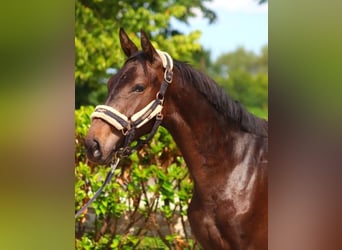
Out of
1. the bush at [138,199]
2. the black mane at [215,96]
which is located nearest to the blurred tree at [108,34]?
the bush at [138,199]

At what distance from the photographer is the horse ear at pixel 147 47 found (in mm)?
2287

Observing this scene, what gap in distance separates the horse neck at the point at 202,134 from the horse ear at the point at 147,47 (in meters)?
0.18

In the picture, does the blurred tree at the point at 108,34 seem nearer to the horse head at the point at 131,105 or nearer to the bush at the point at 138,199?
the bush at the point at 138,199

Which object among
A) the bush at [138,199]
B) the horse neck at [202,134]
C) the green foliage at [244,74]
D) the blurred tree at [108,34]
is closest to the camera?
the horse neck at [202,134]

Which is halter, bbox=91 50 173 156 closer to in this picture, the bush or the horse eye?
the horse eye

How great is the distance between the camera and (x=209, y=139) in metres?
2.38

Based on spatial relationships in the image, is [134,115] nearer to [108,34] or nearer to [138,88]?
[138,88]

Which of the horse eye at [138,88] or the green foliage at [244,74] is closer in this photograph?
the horse eye at [138,88]

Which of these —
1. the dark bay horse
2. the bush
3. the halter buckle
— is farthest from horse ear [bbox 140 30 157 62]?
the bush
